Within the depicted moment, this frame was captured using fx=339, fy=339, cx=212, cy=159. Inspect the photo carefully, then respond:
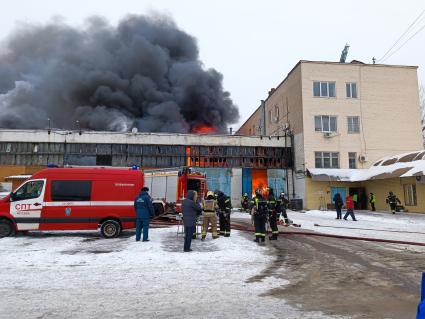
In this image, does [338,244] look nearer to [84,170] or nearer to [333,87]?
[84,170]

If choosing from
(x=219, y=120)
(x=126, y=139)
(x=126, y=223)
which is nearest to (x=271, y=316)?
(x=126, y=223)

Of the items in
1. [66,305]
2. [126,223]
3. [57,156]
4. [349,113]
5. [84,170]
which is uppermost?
[349,113]

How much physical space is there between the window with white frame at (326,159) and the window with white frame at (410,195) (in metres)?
6.07

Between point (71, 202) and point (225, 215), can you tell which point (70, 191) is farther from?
point (225, 215)

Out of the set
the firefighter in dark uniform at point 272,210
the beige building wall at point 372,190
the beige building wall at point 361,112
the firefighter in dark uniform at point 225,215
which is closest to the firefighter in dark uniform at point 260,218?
the firefighter in dark uniform at point 272,210

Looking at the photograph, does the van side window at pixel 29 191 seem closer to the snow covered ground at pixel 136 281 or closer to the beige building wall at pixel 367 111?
the snow covered ground at pixel 136 281

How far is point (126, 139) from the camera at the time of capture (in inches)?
1177

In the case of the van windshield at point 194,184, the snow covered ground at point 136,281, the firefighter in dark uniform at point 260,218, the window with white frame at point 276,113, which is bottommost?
the snow covered ground at point 136,281

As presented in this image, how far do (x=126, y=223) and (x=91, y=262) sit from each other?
3.73 m

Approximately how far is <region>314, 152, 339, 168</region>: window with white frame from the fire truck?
15.2 m

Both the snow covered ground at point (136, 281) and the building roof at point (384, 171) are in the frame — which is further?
the building roof at point (384, 171)

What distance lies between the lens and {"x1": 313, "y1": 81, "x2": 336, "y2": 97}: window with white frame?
2977cm

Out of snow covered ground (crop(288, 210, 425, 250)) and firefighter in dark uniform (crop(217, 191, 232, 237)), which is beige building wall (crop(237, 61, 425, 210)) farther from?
firefighter in dark uniform (crop(217, 191, 232, 237))

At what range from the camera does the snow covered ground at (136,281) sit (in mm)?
4207
